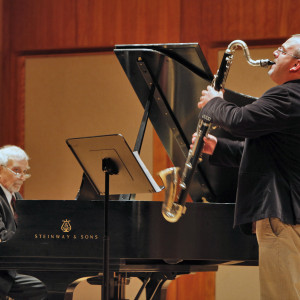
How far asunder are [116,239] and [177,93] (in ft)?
2.50

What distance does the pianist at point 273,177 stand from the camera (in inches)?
82.4

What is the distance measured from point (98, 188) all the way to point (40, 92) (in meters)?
2.73

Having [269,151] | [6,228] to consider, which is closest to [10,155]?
[6,228]

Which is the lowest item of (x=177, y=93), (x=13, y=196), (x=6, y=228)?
(x=6, y=228)

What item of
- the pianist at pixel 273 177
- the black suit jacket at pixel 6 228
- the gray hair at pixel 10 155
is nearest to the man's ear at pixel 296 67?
the pianist at pixel 273 177

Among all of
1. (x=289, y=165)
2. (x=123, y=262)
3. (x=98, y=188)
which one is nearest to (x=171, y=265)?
(x=123, y=262)

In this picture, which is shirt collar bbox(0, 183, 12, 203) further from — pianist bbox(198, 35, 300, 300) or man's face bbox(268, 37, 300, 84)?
man's face bbox(268, 37, 300, 84)

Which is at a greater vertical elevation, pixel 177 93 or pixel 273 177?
pixel 177 93

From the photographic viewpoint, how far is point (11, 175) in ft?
11.2

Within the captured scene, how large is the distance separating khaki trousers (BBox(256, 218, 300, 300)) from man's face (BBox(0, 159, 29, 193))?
1730 mm

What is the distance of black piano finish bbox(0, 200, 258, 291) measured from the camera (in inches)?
109

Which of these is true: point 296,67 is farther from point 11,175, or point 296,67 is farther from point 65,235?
point 11,175

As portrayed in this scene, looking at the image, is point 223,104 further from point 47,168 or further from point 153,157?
point 47,168

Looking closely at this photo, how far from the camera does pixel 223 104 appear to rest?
2.20 m
